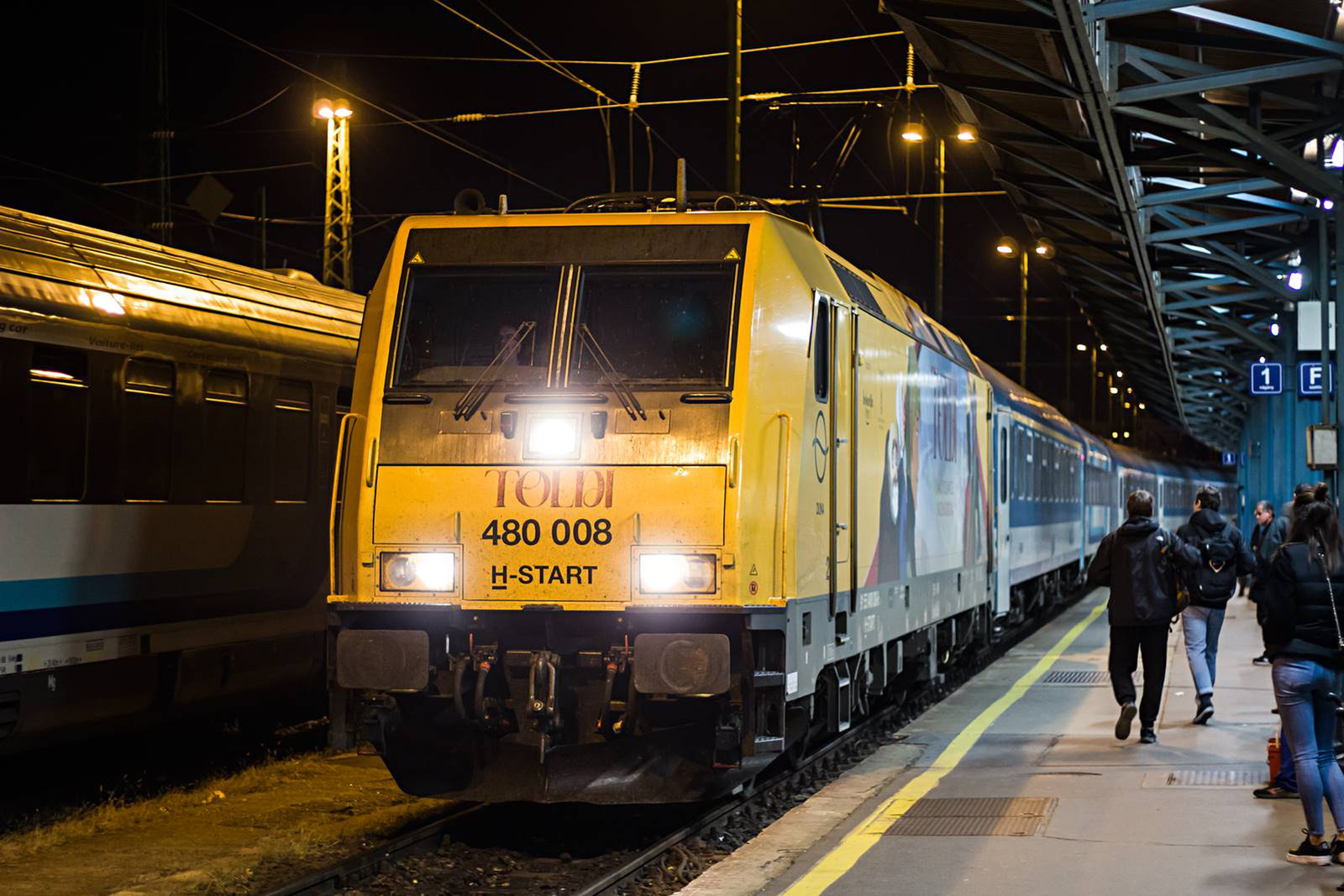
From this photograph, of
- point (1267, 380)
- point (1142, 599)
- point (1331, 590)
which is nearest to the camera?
point (1331, 590)

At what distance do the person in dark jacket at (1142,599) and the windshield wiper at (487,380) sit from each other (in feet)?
16.4

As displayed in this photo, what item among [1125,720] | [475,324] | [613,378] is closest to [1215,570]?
[1125,720]

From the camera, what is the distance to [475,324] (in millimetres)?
8789

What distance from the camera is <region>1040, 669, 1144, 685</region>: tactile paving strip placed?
15.9m

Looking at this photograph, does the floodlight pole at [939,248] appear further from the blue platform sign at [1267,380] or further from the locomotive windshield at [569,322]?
the locomotive windshield at [569,322]

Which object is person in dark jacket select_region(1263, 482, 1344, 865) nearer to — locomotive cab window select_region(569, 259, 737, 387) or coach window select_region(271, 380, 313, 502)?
locomotive cab window select_region(569, 259, 737, 387)

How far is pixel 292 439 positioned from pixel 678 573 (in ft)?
16.5

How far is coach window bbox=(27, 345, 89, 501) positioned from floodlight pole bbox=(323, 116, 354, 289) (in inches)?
483

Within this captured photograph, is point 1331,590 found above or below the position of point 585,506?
below

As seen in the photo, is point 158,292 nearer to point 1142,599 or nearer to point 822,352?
point 822,352

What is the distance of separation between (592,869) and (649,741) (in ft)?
2.43

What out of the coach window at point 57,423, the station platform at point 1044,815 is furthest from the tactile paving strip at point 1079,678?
the coach window at point 57,423

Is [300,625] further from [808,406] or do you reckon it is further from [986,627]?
[986,627]

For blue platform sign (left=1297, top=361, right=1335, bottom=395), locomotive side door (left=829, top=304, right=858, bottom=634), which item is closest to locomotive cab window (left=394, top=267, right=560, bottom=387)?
locomotive side door (left=829, top=304, right=858, bottom=634)
